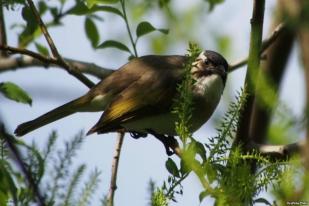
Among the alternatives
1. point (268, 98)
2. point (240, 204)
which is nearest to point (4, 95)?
point (240, 204)

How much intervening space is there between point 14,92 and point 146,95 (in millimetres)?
1687

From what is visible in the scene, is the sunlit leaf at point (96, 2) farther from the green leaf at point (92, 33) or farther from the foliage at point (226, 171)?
the foliage at point (226, 171)

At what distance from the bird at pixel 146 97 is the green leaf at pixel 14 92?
3.89 feet

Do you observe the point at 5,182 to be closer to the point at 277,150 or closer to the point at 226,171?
the point at 226,171

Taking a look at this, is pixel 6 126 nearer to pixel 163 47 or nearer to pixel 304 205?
pixel 304 205

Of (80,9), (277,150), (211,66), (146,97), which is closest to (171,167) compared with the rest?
(277,150)

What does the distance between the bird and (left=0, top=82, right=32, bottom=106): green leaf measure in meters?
1.19

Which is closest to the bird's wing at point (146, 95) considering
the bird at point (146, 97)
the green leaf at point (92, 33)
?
the bird at point (146, 97)

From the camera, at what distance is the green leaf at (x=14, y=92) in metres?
2.99

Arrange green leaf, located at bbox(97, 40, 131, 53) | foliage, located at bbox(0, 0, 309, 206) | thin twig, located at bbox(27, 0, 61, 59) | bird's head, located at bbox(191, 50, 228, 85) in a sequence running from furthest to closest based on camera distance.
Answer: bird's head, located at bbox(191, 50, 228, 85) → green leaf, located at bbox(97, 40, 131, 53) → thin twig, located at bbox(27, 0, 61, 59) → foliage, located at bbox(0, 0, 309, 206)

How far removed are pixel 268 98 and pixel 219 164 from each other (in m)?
0.55

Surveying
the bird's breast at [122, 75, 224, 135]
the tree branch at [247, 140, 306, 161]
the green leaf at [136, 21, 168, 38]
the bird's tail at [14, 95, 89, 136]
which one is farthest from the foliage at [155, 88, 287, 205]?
the bird's tail at [14, 95, 89, 136]

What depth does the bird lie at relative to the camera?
441cm

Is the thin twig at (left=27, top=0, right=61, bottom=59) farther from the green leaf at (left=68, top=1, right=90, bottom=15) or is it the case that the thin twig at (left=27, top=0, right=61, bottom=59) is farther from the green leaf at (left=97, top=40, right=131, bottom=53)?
the green leaf at (left=68, top=1, right=90, bottom=15)
